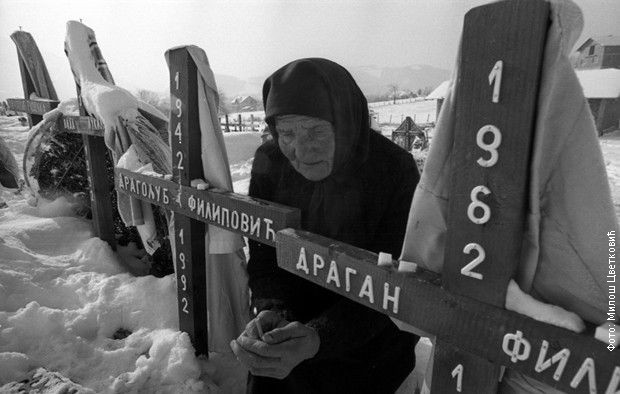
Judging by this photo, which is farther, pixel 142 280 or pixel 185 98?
pixel 142 280

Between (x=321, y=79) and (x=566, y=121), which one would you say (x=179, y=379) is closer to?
(x=321, y=79)

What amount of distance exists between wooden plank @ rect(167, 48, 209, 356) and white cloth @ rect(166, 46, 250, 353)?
0.13ft

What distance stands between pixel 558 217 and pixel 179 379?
6.67ft

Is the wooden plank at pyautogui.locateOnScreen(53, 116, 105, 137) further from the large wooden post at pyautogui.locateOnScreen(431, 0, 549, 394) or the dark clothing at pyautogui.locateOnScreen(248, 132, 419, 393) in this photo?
the large wooden post at pyautogui.locateOnScreen(431, 0, 549, 394)

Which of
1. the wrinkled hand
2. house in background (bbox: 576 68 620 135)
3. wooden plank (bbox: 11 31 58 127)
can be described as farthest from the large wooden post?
house in background (bbox: 576 68 620 135)

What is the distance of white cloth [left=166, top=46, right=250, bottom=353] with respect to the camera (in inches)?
77.7

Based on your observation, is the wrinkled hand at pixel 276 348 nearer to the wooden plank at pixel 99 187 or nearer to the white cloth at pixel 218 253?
the white cloth at pixel 218 253

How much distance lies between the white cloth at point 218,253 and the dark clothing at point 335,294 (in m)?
0.20

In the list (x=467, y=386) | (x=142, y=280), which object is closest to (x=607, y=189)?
(x=467, y=386)

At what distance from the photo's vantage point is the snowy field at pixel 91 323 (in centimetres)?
211

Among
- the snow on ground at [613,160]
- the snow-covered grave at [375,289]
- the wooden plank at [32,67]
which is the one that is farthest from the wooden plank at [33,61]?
the snow on ground at [613,160]

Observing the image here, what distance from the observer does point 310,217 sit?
69.6 inches

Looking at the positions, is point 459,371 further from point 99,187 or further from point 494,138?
point 99,187

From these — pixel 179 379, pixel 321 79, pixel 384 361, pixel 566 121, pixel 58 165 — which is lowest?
pixel 179 379
